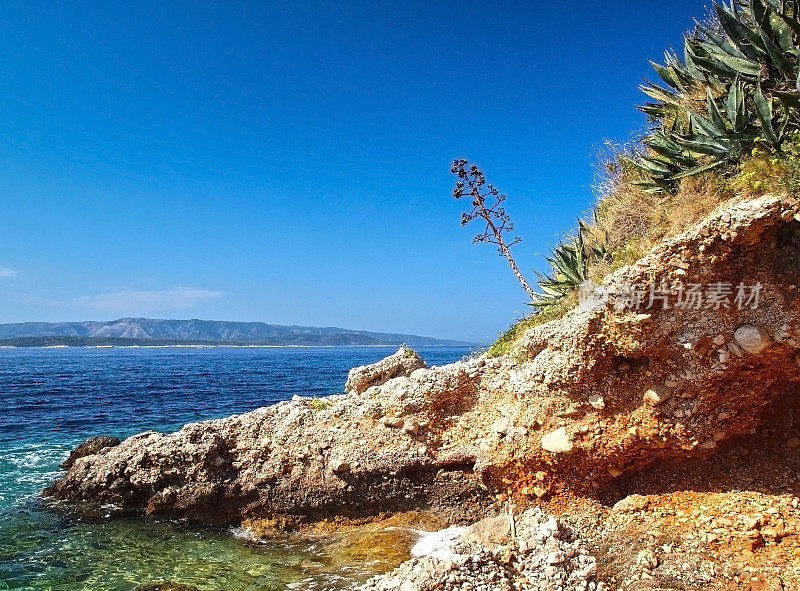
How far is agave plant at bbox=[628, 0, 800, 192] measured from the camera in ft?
25.6

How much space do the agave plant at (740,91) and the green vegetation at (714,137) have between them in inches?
0.7

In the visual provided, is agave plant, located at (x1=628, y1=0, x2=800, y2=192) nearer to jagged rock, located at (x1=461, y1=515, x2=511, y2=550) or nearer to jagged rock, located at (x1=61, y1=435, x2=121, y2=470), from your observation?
jagged rock, located at (x1=461, y1=515, x2=511, y2=550)

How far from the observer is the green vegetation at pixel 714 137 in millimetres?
7656

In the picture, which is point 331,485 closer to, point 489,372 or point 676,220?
point 489,372

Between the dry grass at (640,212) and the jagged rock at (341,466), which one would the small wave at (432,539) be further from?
the dry grass at (640,212)

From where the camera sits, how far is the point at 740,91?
816 centimetres

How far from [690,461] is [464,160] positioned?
12337 millimetres

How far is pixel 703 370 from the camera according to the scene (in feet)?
25.9

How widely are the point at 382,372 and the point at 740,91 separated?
9577mm

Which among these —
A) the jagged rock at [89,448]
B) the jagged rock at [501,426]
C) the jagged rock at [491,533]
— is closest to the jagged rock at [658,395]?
the jagged rock at [501,426]

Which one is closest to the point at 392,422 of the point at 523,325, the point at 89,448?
the point at 523,325

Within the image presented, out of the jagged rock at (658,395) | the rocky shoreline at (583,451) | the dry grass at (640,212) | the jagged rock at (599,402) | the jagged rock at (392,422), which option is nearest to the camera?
the rocky shoreline at (583,451)

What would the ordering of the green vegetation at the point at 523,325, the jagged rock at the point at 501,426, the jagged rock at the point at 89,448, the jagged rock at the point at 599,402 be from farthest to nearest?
the jagged rock at the point at 89,448 < the green vegetation at the point at 523,325 < the jagged rock at the point at 501,426 < the jagged rock at the point at 599,402
